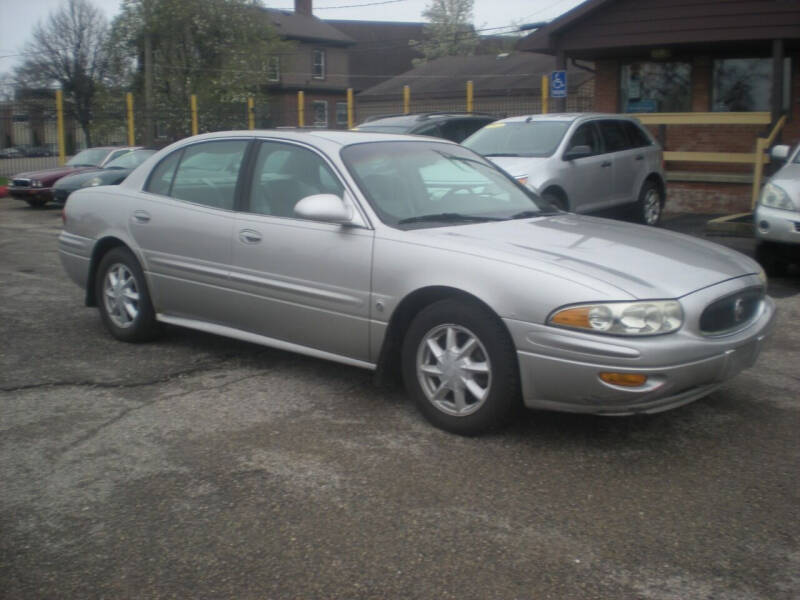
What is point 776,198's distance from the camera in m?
8.33

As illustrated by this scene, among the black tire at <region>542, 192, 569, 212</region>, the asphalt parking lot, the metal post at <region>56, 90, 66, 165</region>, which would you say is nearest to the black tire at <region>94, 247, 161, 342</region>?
the asphalt parking lot

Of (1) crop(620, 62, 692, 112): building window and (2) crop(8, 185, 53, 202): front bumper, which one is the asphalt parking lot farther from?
(2) crop(8, 185, 53, 202): front bumper

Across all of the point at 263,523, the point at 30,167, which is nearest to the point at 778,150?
the point at 263,523

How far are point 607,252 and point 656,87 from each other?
547 inches

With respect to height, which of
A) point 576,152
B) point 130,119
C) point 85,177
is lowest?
point 85,177

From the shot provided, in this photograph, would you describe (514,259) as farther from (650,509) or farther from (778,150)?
(778,150)

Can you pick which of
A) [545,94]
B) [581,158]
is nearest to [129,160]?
[545,94]

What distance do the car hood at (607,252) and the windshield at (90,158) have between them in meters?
16.3

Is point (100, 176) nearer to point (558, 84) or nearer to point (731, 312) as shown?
point (558, 84)

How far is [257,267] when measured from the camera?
5.32 meters

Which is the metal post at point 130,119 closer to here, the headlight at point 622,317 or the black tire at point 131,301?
the black tire at point 131,301

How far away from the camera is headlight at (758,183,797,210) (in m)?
8.16

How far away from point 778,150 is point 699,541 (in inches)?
281

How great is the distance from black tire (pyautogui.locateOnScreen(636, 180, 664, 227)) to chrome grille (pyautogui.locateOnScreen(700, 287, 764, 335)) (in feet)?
23.9
